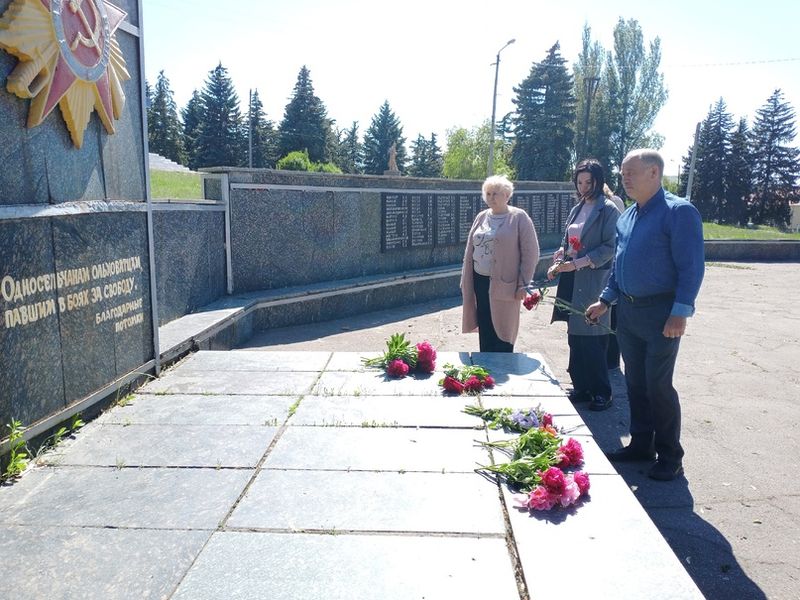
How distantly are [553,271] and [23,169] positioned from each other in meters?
3.47

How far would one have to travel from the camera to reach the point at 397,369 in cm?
452

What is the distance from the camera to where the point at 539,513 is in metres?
2.55

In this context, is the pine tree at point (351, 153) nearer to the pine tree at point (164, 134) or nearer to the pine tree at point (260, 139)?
the pine tree at point (260, 139)

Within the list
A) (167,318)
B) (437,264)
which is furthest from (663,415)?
(437,264)

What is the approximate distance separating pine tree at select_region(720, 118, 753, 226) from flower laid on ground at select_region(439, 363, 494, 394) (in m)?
45.9

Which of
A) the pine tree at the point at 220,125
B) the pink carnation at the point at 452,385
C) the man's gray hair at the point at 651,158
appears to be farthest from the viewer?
the pine tree at the point at 220,125

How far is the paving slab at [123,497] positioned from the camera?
2473 millimetres

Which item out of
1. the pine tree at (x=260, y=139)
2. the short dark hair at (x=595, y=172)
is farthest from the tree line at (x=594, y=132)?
the short dark hair at (x=595, y=172)

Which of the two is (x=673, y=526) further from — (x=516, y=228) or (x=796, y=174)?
(x=796, y=174)

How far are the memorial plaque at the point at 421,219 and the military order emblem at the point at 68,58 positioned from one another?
6720 millimetres

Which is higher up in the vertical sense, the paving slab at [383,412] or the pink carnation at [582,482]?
the pink carnation at [582,482]

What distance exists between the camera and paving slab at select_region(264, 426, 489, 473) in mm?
3012

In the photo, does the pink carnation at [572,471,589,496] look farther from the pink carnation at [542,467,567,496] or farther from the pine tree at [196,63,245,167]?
the pine tree at [196,63,245,167]

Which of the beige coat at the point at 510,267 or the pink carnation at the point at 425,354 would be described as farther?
the beige coat at the point at 510,267
